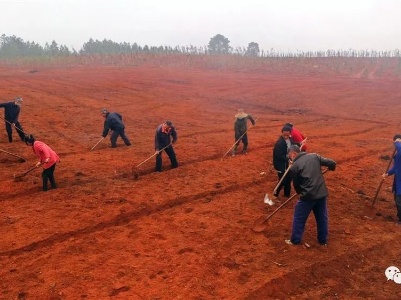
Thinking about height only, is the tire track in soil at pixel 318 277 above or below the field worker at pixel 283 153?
below

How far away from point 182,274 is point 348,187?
17.4ft

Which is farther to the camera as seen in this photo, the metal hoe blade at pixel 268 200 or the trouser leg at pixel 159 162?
the trouser leg at pixel 159 162

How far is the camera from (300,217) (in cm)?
604

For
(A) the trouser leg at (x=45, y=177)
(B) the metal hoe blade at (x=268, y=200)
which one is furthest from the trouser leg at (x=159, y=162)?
(B) the metal hoe blade at (x=268, y=200)

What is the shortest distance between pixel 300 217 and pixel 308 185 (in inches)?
22.5

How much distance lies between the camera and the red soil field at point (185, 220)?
5.26 m

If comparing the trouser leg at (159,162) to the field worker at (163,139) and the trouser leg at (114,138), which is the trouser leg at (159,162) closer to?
the field worker at (163,139)

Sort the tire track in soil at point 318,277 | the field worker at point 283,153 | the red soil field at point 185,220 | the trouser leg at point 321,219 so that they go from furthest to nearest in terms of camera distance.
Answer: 1. the field worker at point 283,153
2. the trouser leg at point 321,219
3. the red soil field at point 185,220
4. the tire track in soil at point 318,277

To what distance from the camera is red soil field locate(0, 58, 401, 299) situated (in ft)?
17.3

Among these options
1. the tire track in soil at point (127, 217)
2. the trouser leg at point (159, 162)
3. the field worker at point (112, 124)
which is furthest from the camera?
the field worker at point (112, 124)

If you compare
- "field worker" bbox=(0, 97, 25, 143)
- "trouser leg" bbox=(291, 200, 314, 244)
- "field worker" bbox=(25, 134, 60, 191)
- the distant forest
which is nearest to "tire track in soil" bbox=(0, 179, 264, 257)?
"field worker" bbox=(25, 134, 60, 191)

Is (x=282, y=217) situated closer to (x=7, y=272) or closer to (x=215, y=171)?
(x=215, y=171)

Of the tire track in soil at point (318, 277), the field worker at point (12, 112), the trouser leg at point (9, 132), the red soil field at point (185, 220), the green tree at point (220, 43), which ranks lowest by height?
the tire track in soil at point (318, 277)

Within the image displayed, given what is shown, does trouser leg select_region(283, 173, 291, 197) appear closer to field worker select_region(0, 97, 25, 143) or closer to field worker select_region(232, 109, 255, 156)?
field worker select_region(232, 109, 255, 156)
